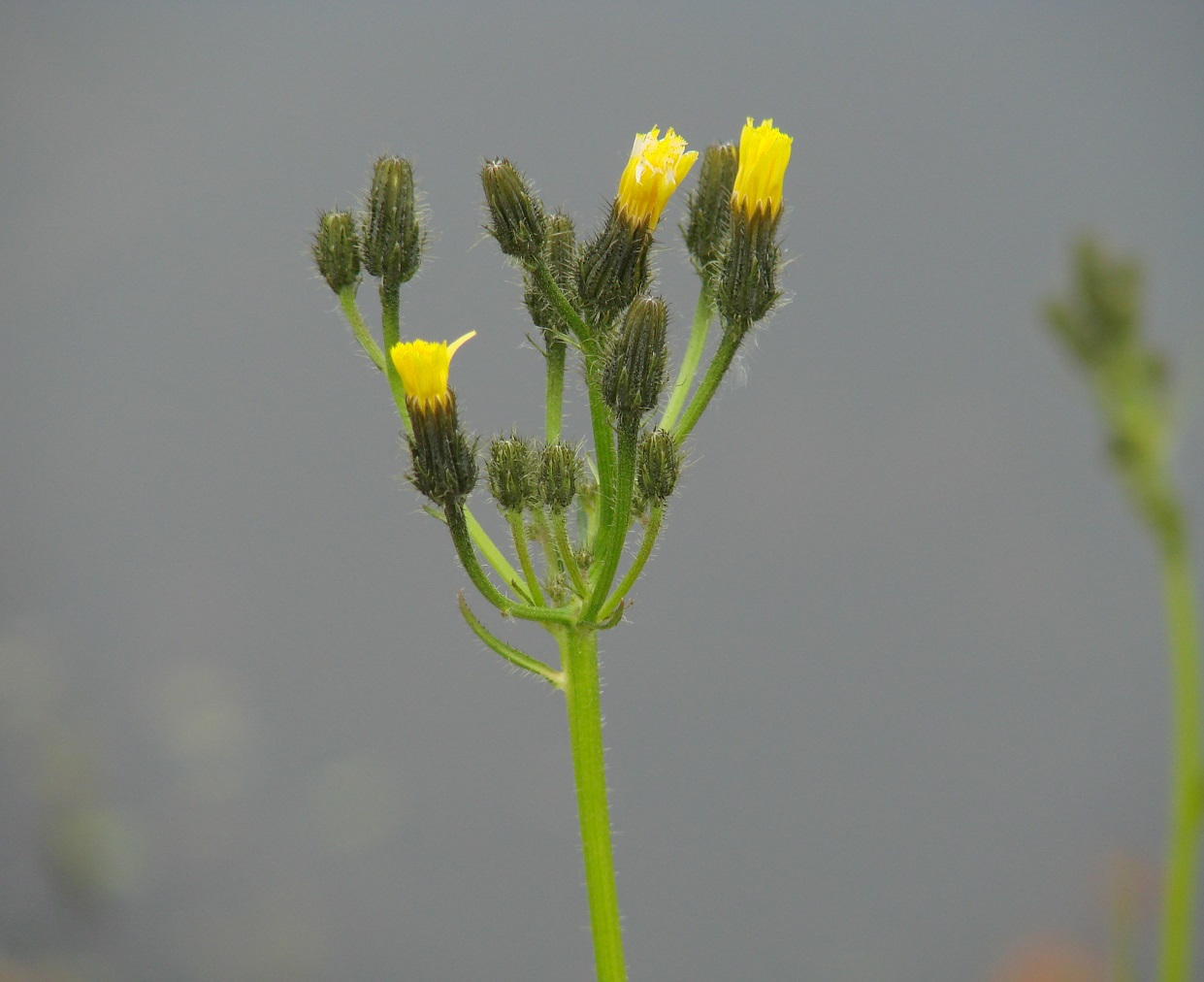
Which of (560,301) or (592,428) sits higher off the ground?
(560,301)

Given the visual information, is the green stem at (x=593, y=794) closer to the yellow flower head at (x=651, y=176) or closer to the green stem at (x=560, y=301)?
the green stem at (x=560, y=301)

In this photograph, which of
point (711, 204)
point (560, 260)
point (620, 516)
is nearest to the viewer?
point (620, 516)

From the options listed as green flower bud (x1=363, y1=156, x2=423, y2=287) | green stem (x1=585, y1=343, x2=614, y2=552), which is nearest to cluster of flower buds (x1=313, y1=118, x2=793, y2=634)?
green stem (x1=585, y1=343, x2=614, y2=552)

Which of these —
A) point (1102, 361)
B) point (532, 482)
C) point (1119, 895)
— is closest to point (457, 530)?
point (532, 482)

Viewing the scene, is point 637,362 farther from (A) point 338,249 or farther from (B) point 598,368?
(A) point 338,249

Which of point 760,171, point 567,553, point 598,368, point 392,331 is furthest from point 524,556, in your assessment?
point 760,171

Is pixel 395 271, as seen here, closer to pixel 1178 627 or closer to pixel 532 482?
pixel 532 482

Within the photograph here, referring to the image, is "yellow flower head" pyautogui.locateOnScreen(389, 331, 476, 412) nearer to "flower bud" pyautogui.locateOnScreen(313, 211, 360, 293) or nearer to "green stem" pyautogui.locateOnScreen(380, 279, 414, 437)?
"green stem" pyautogui.locateOnScreen(380, 279, 414, 437)
